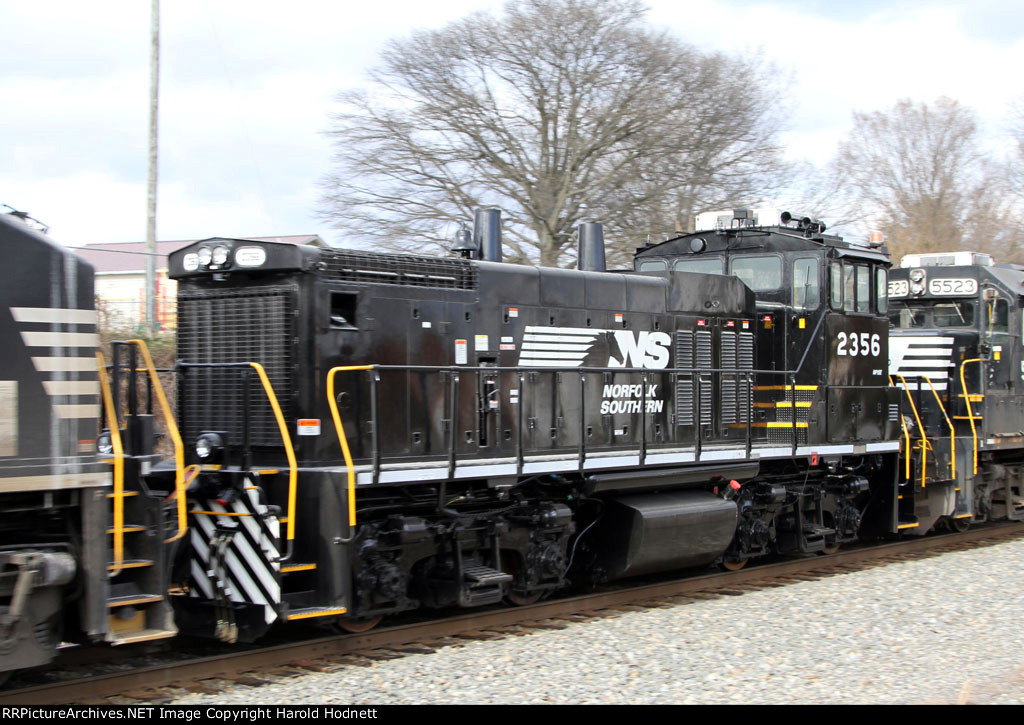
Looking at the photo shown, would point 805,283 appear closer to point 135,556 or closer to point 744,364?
point 744,364

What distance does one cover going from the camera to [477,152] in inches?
894

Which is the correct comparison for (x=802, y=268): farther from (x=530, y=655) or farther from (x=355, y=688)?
(x=355, y=688)

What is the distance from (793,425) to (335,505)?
5.92 m

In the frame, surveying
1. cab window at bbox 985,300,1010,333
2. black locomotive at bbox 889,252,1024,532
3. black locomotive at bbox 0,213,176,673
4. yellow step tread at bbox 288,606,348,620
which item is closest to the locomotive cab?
black locomotive at bbox 889,252,1024,532

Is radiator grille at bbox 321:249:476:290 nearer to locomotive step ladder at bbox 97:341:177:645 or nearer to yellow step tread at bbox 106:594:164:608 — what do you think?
locomotive step ladder at bbox 97:341:177:645

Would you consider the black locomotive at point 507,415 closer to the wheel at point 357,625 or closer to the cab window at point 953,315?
the wheel at point 357,625

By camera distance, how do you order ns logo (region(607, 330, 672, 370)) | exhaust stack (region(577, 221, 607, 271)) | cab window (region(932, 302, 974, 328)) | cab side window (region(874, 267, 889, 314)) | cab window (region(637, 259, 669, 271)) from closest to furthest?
ns logo (region(607, 330, 672, 370)) < exhaust stack (region(577, 221, 607, 271)) < cab window (region(637, 259, 669, 271)) < cab side window (region(874, 267, 889, 314)) < cab window (region(932, 302, 974, 328))

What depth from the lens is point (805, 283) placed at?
11.2 metres

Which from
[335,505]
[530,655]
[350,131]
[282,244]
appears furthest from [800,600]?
[350,131]

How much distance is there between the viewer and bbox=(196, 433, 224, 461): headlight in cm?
759

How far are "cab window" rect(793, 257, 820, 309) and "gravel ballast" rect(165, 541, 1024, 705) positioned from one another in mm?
3330

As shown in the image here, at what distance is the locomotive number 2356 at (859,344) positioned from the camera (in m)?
11.5

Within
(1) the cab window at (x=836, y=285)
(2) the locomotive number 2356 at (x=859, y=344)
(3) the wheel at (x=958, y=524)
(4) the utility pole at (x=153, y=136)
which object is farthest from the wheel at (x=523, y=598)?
(4) the utility pole at (x=153, y=136)

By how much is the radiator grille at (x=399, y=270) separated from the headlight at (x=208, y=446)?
5.05 ft
